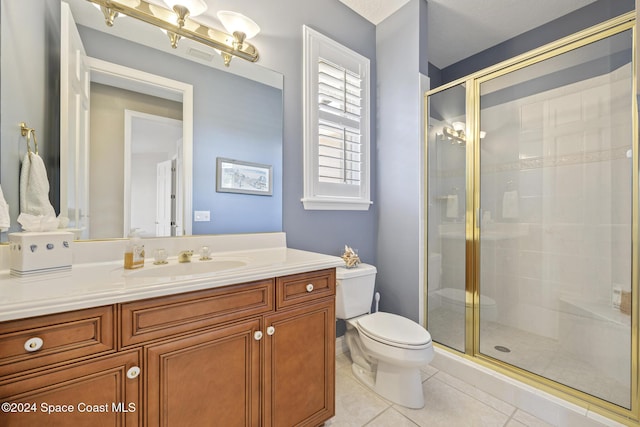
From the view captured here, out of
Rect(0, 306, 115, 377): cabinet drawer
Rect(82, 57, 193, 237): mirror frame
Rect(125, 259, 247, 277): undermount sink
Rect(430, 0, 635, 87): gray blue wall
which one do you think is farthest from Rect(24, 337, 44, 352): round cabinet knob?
Rect(430, 0, 635, 87): gray blue wall

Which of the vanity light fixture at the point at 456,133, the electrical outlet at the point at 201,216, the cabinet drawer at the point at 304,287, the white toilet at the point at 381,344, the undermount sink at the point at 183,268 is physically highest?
the vanity light fixture at the point at 456,133

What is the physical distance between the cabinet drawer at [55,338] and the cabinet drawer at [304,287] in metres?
0.57

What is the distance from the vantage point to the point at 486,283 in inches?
79.4

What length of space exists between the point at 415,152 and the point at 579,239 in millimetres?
Result: 1223

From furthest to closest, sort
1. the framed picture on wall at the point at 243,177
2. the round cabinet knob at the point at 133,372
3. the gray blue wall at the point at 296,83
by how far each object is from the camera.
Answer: the gray blue wall at the point at 296,83 → the framed picture on wall at the point at 243,177 → the round cabinet knob at the point at 133,372

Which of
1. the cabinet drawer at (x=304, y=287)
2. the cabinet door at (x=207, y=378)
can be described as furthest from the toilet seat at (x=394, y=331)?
the cabinet door at (x=207, y=378)

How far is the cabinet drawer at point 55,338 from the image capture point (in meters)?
0.63

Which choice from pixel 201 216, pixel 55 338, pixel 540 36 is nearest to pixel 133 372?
pixel 55 338

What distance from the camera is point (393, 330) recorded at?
160 centimetres

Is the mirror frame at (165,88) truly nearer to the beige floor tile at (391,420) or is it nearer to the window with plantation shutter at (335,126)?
the window with plantation shutter at (335,126)

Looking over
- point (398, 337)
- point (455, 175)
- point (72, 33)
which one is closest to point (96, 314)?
point (72, 33)

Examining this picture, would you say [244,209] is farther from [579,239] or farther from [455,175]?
[579,239]

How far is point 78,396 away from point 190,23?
1655 mm

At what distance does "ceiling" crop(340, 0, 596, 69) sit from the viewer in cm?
212
